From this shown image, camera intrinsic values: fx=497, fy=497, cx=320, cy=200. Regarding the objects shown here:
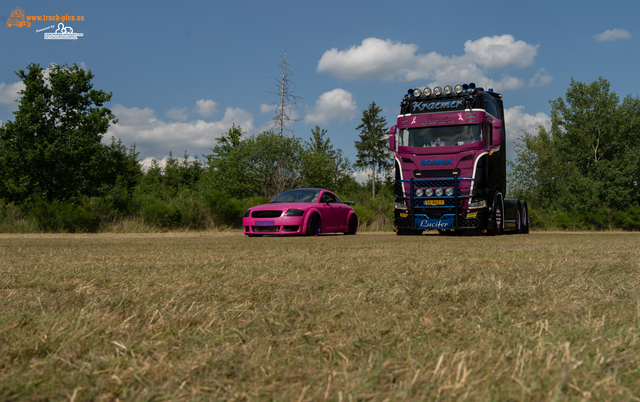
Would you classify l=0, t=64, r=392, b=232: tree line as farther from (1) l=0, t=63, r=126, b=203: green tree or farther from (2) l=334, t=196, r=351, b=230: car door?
(2) l=334, t=196, r=351, b=230: car door

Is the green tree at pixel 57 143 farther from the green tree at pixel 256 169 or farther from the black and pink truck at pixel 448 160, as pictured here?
the black and pink truck at pixel 448 160

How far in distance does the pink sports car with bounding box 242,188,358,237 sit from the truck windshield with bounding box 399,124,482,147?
2.90 metres

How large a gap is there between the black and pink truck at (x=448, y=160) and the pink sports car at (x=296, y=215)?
80.4 inches

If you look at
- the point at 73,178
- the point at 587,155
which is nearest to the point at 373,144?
the point at 587,155

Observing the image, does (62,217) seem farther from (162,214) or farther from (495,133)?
(495,133)

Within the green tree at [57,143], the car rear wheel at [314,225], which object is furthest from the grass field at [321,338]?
the green tree at [57,143]

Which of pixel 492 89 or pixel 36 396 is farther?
pixel 492 89

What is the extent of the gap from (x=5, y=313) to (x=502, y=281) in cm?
290

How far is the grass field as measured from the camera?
1342 mm

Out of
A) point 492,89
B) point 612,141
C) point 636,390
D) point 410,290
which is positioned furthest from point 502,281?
point 612,141

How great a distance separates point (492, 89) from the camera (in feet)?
51.5

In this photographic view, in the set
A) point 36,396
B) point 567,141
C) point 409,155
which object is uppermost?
point 567,141

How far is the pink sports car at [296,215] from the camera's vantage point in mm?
13469

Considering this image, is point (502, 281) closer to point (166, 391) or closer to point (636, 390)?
point (636, 390)
